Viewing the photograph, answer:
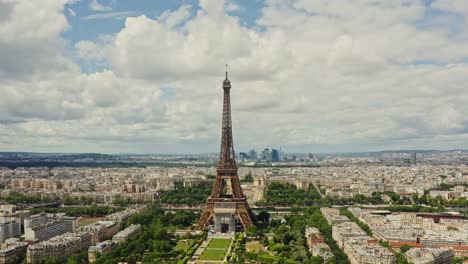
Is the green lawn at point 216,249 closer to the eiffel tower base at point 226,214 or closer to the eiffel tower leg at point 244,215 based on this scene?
the eiffel tower base at point 226,214

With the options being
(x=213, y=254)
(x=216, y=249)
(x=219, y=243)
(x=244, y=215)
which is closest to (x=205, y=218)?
(x=244, y=215)

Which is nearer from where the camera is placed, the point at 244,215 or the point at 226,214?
the point at 226,214

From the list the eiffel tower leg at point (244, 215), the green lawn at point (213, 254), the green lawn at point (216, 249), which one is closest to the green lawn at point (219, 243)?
the green lawn at point (216, 249)

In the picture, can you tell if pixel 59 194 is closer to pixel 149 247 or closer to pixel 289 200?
pixel 289 200

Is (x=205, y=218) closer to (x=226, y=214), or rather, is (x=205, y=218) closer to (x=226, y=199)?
(x=226, y=214)

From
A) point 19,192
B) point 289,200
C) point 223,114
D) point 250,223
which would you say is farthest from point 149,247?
point 19,192

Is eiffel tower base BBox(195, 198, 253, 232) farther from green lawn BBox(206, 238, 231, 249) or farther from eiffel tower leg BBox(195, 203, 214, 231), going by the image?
green lawn BBox(206, 238, 231, 249)
